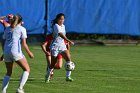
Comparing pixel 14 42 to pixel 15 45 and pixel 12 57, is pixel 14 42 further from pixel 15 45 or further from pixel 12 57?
pixel 12 57

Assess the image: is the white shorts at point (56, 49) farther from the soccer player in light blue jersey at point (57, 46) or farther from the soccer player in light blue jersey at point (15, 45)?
the soccer player in light blue jersey at point (15, 45)

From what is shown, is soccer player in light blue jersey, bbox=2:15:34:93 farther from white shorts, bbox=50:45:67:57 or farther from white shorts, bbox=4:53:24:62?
white shorts, bbox=50:45:67:57

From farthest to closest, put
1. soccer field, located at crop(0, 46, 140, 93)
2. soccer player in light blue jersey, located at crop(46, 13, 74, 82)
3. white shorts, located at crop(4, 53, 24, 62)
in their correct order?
soccer player in light blue jersey, located at crop(46, 13, 74, 82) → soccer field, located at crop(0, 46, 140, 93) → white shorts, located at crop(4, 53, 24, 62)

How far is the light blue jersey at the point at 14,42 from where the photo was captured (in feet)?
42.7

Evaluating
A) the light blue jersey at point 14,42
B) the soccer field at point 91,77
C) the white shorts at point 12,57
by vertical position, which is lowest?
the soccer field at point 91,77

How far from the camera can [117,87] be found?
15.2 m

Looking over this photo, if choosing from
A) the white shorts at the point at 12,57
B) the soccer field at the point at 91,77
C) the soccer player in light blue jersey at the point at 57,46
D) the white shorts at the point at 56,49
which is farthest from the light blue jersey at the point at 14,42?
the white shorts at the point at 56,49

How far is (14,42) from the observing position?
1310cm

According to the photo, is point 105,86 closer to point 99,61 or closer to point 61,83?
point 61,83

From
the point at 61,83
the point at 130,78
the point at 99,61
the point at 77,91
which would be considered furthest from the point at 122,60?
the point at 77,91

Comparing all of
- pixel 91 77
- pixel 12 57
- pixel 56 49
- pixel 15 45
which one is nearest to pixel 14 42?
pixel 15 45

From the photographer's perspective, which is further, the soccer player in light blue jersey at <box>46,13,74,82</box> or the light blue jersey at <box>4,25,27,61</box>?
the soccer player in light blue jersey at <box>46,13,74,82</box>

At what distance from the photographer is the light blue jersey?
42.7 feet

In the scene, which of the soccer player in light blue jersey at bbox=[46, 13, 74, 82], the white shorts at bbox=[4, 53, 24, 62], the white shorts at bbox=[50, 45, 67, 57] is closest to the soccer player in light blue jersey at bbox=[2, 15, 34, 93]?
the white shorts at bbox=[4, 53, 24, 62]
